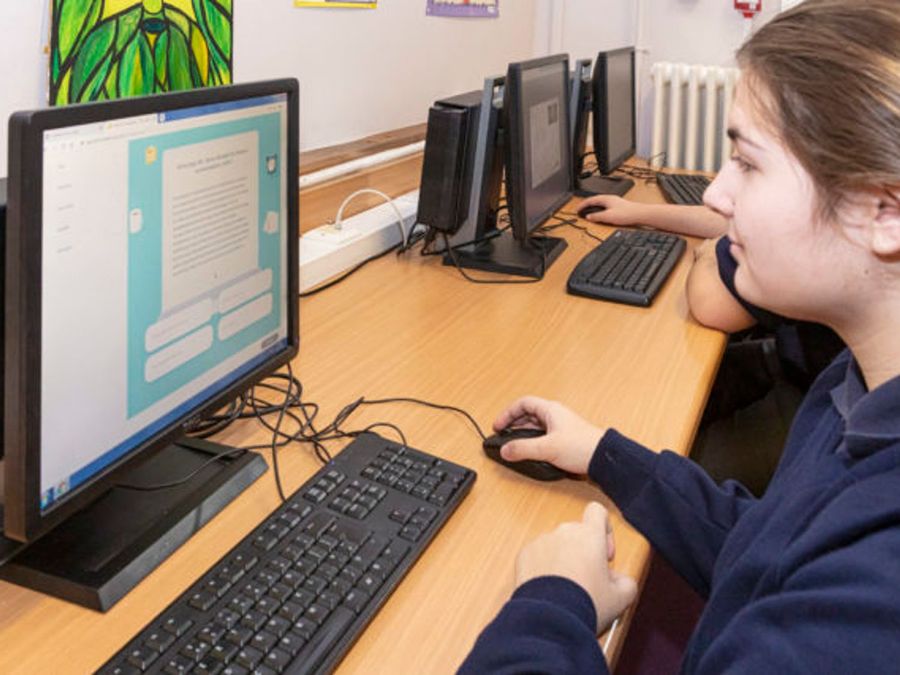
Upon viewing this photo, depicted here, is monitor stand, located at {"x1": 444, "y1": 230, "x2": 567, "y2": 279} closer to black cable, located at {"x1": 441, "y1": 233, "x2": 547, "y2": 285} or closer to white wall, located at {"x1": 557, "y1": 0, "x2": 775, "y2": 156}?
black cable, located at {"x1": 441, "y1": 233, "x2": 547, "y2": 285}

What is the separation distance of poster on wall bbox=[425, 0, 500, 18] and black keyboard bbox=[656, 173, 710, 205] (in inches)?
28.2

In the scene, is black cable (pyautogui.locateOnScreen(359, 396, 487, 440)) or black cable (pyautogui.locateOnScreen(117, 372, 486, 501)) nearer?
black cable (pyautogui.locateOnScreen(117, 372, 486, 501))

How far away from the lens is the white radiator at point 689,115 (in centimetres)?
315

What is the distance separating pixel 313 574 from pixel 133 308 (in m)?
0.28

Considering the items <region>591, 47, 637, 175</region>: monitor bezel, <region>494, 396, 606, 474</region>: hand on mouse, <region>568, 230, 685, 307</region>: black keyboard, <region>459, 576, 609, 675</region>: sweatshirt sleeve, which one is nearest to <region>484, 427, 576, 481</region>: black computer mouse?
<region>494, 396, 606, 474</region>: hand on mouse

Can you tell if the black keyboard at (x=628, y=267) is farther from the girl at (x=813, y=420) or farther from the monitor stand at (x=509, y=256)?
the girl at (x=813, y=420)

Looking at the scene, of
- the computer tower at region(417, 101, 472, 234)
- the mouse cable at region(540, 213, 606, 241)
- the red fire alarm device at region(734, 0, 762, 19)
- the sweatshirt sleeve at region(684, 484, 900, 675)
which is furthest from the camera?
the red fire alarm device at region(734, 0, 762, 19)

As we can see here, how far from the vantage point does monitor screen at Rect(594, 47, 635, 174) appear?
2400 mm

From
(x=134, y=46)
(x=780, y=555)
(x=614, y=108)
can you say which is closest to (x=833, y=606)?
(x=780, y=555)

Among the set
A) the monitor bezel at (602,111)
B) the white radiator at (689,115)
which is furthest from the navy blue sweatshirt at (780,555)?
the white radiator at (689,115)

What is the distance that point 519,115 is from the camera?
1.58 m

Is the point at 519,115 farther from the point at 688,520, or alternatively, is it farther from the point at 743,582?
the point at 743,582

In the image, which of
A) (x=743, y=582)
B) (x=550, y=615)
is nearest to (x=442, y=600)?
(x=550, y=615)

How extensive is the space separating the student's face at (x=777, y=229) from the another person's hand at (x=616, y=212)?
50.2 inches
